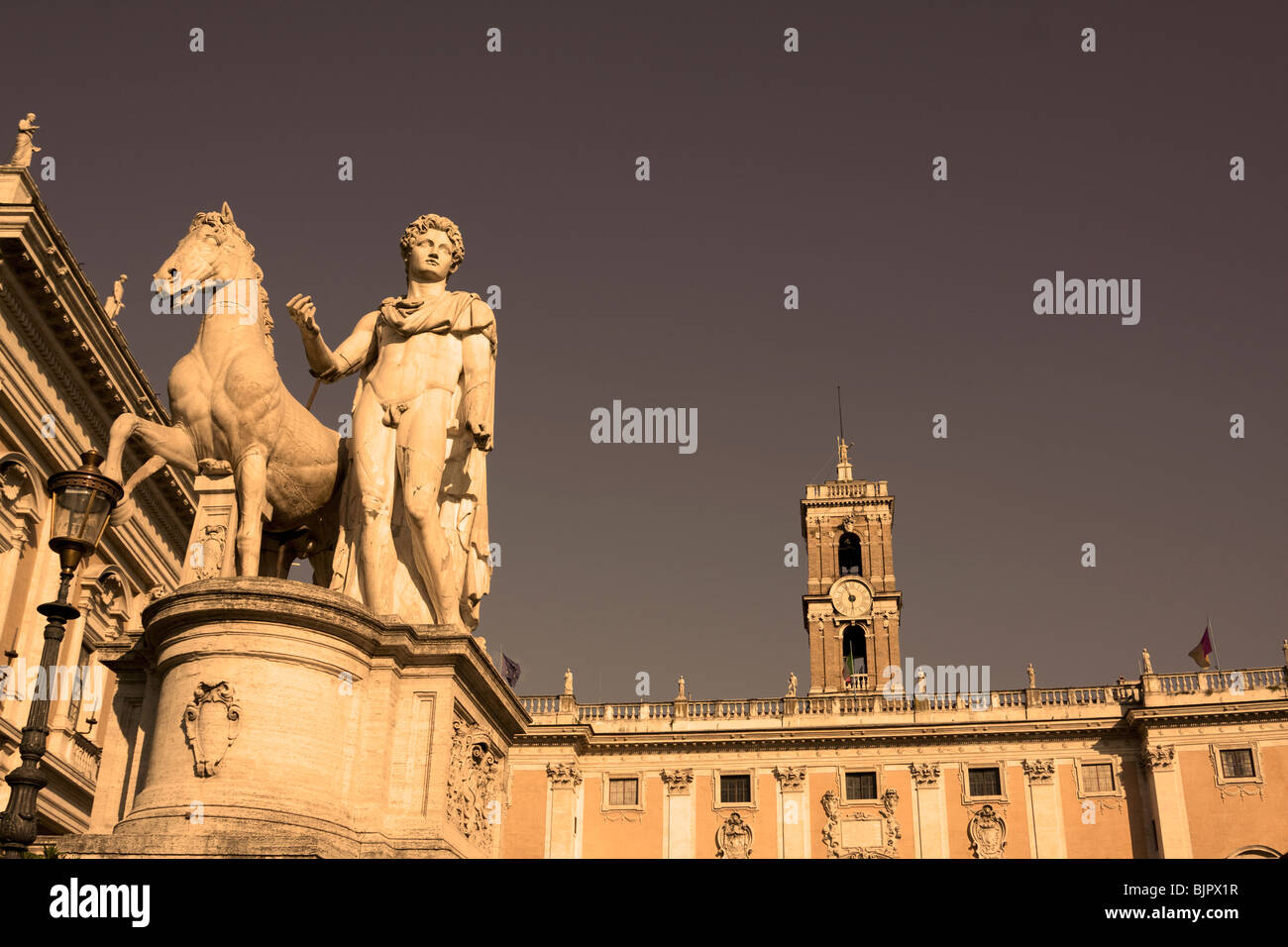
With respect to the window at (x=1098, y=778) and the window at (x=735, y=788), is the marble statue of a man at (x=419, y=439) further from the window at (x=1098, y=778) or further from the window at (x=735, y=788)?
the window at (x=1098, y=778)

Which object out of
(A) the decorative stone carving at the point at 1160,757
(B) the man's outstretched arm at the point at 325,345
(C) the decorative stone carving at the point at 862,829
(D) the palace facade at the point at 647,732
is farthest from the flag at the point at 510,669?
(B) the man's outstretched arm at the point at 325,345

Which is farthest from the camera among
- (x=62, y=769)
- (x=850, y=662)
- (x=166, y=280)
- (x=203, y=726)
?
(x=850, y=662)

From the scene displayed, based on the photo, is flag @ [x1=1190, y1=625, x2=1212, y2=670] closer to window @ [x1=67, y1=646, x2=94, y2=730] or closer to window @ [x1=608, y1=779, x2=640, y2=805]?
window @ [x1=608, y1=779, x2=640, y2=805]

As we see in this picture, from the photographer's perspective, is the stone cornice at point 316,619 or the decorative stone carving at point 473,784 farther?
the decorative stone carving at point 473,784

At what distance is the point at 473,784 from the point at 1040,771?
135ft

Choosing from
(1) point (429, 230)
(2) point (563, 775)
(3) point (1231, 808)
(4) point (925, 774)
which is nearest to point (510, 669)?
(2) point (563, 775)

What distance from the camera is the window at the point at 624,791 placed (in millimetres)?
48938

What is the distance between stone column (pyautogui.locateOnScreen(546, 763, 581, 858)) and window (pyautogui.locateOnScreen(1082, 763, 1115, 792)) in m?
19.3

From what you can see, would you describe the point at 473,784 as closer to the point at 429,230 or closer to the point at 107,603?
the point at 429,230

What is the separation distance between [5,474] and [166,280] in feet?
60.8

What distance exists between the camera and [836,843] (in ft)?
154

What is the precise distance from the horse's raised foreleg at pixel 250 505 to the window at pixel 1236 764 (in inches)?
1710
